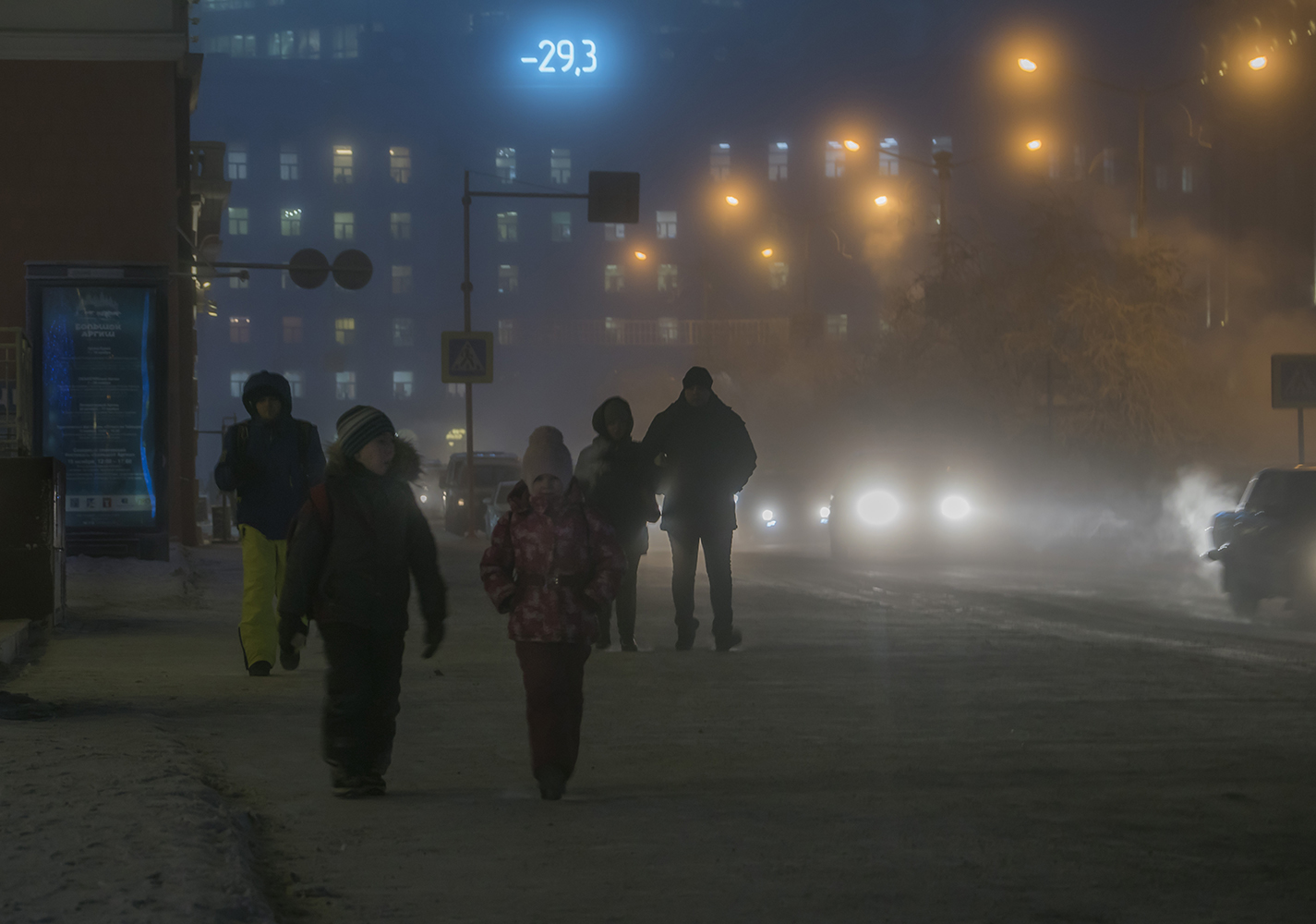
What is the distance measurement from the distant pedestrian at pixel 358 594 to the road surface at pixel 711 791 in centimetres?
29

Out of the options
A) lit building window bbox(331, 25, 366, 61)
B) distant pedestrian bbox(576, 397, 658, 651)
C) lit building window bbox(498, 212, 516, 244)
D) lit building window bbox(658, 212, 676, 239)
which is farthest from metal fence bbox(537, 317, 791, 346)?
distant pedestrian bbox(576, 397, 658, 651)

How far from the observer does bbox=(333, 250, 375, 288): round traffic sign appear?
30.5 metres

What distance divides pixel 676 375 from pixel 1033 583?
74.4m

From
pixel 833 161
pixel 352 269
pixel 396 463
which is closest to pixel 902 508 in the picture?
pixel 352 269

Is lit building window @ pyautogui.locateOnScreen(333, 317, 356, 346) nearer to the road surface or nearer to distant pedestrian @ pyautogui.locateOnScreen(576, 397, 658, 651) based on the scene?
the road surface

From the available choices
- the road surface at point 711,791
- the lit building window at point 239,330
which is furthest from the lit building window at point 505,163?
the road surface at point 711,791

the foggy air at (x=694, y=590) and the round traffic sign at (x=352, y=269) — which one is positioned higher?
the round traffic sign at (x=352, y=269)

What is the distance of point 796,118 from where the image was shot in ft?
369

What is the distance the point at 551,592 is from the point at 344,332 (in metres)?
102

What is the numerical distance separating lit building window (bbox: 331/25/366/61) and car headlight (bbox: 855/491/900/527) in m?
92.6

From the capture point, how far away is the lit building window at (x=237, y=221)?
109062 millimetres

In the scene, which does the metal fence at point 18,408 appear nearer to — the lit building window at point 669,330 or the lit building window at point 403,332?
the lit building window at point 669,330

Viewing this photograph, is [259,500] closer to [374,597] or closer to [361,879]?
[374,597]

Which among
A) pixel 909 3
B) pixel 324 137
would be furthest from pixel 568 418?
pixel 909 3
